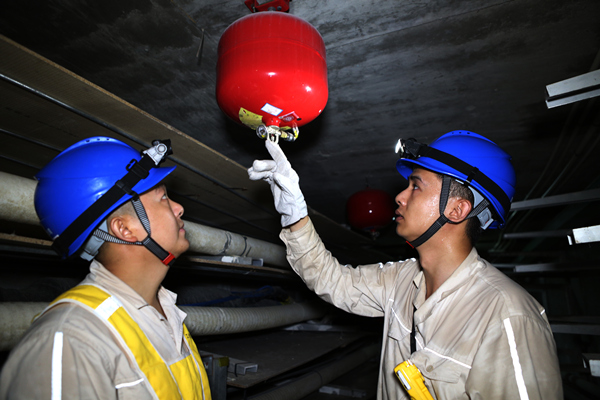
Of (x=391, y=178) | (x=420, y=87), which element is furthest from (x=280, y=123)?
(x=391, y=178)

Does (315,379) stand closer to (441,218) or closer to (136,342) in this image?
(441,218)

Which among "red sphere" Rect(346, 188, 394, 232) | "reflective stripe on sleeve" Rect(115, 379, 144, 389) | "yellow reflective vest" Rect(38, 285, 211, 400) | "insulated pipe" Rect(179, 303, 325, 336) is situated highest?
"red sphere" Rect(346, 188, 394, 232)

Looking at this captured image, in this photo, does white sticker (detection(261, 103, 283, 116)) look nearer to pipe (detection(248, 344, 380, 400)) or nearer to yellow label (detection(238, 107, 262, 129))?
yellow label (detection(238, 107, 262, 129))

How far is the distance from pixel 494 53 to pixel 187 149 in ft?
7.18

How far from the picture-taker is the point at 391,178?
190 inches

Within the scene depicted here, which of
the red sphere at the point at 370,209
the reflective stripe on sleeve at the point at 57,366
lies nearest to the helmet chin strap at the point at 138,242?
the reflective stripe on sleeve at the point at 57,366

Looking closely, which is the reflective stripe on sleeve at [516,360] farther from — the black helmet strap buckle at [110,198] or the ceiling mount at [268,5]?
the ceiling mount at [268,5]

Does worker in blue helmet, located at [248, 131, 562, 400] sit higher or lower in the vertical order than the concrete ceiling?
lower

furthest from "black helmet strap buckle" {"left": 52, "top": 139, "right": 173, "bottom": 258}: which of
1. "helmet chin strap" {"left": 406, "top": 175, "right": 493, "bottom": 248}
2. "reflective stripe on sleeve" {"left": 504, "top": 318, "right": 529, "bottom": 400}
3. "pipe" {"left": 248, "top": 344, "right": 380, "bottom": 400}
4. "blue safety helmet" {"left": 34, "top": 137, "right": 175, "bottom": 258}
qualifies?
"pipe" {"left": 248, "top": 344, "right": 380, "bottom": 400}

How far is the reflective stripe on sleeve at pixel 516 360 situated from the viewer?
1191 millimetres

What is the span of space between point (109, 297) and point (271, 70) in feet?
3.42

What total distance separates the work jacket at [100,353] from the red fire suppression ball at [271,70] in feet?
2.94

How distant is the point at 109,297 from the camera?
3.95 feet

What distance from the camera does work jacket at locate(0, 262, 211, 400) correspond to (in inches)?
36.9
